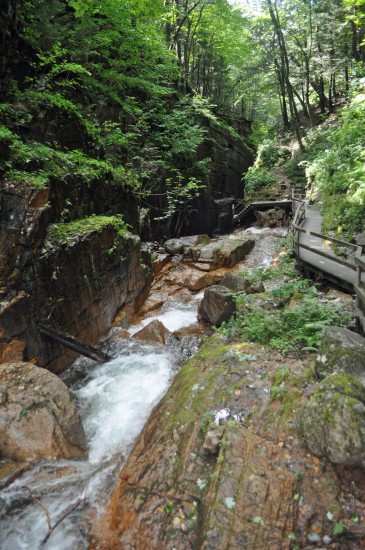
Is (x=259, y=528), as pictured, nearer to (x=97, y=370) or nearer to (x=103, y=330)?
(x=97, y=370)

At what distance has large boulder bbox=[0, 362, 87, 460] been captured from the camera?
15.4 feet

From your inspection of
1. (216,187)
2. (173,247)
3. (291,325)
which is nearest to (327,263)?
(291,325)

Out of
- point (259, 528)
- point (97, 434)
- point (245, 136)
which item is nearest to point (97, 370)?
point (97, 434)

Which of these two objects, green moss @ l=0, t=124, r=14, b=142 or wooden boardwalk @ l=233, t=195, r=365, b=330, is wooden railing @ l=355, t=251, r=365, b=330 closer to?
wooden boardwalk @ l=233, t=195, r=365, b=330

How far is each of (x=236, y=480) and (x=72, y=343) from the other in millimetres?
4846

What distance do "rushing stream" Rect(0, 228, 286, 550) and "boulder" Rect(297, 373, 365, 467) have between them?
292 cm

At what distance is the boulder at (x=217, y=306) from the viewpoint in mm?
9102

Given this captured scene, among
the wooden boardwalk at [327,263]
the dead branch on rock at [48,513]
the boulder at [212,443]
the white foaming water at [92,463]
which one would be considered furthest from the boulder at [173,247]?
the dead branch on rock at [48,513]

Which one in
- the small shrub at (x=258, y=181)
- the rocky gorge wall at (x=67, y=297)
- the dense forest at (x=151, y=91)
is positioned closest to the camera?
the rocky gorge wall at (x=67, y=297)

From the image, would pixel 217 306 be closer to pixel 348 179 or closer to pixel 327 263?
pixel 327 263

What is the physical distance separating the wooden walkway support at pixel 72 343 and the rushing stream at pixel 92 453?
0.26 m

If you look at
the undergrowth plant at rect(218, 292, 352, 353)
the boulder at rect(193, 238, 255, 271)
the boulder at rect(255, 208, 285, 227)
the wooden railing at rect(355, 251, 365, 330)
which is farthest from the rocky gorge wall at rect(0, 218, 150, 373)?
the boulder at rect(255, 208, 285, 227)

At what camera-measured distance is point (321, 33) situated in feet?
76.5

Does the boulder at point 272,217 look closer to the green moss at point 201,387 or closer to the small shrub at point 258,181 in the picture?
the small shrub at point 258,181
